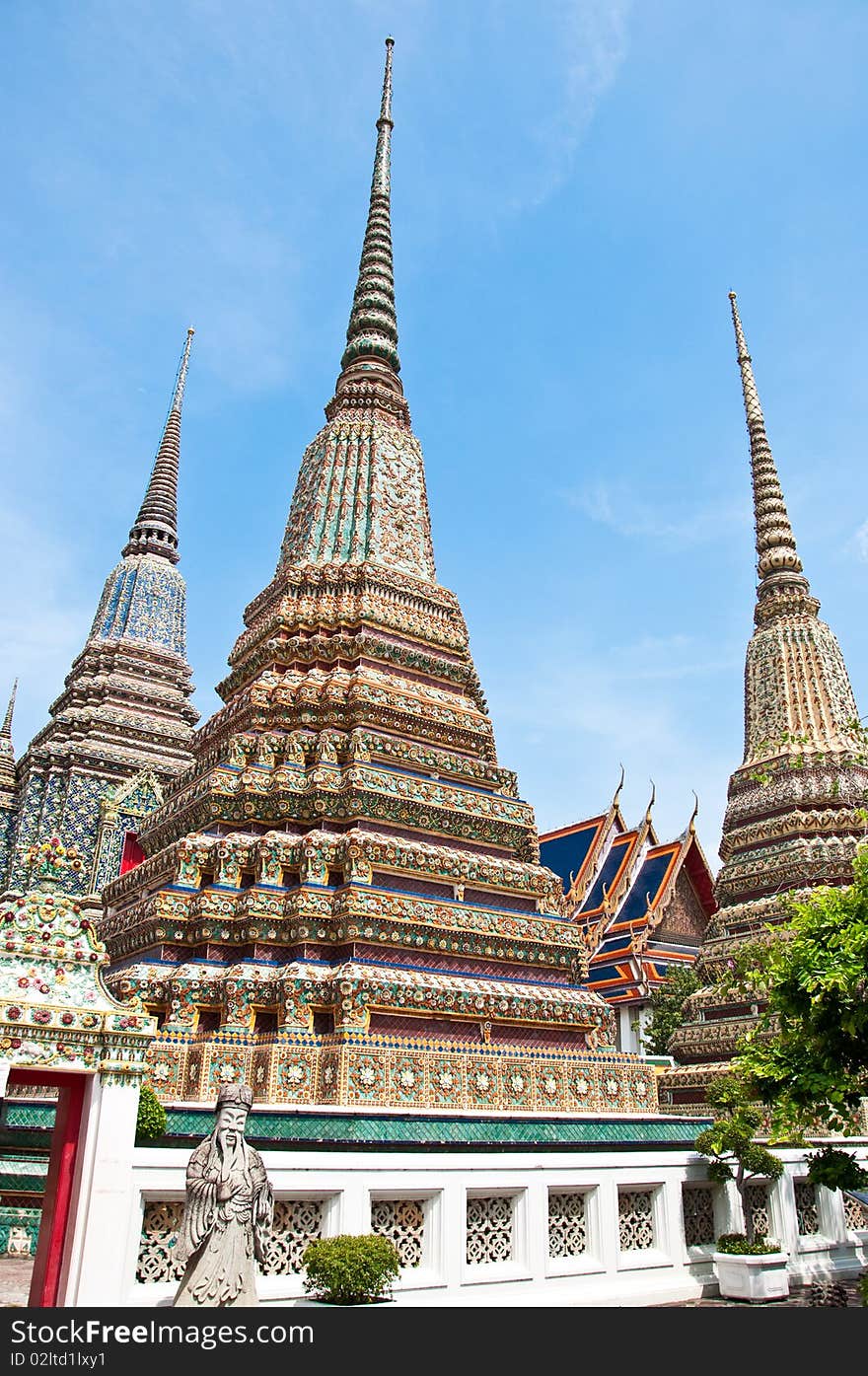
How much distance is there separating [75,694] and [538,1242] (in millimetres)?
21963

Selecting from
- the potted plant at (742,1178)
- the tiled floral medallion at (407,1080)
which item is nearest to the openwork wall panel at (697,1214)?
the potted plant at (742,1178)

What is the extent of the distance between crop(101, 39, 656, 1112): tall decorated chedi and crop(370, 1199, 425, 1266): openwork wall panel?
274 centimetres

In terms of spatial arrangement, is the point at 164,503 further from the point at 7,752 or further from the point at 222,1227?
the point at 222,1227

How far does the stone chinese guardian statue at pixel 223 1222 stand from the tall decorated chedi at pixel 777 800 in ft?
51.7

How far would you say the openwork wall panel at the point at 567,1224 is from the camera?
8.48 meters

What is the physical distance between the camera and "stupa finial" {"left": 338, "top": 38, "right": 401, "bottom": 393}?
70.8ft

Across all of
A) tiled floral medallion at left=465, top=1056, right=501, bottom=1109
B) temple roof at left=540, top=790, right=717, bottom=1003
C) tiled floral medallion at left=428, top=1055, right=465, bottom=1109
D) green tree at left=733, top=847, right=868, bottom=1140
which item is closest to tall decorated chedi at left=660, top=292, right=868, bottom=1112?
temple roof at left=540, top=790, right=717, bottom=1003

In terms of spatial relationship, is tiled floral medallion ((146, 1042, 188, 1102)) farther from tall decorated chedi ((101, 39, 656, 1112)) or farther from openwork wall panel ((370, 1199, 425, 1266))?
openwork wall panel ((370, 1199, 425, 1266))

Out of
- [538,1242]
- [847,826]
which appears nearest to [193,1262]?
[538,1242]

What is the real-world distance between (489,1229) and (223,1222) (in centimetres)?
321

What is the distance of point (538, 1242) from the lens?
812 cm

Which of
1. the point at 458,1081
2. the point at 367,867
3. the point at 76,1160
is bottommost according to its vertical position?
the point at 76,1160

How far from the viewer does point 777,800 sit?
22594 mm
